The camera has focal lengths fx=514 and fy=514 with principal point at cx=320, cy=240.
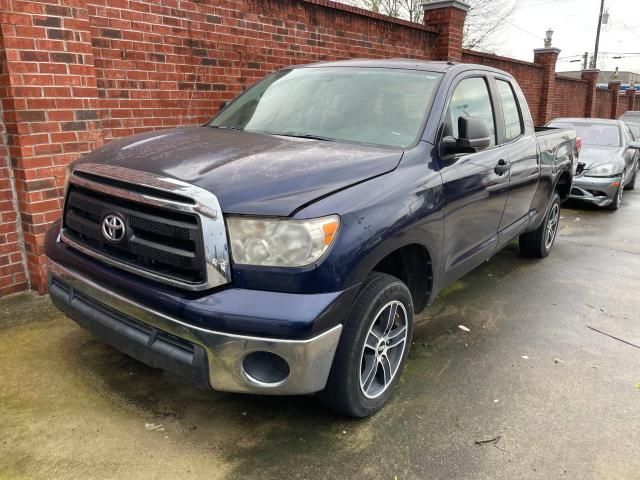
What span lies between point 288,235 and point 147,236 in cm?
68

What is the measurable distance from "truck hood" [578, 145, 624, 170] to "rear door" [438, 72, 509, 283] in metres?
5.47

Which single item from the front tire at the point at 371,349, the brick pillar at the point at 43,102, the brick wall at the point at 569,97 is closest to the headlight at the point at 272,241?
the front tire at the point at 371,349

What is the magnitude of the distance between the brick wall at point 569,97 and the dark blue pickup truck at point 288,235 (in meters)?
15.3

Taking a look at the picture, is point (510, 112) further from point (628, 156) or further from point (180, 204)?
point (628, 156)

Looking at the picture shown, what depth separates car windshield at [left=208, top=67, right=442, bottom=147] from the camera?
3.19 m

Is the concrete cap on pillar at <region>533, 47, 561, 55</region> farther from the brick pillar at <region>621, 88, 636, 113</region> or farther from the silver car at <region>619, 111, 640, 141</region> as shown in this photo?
the brick pillar at <region>621, 88, 636, 113</region>

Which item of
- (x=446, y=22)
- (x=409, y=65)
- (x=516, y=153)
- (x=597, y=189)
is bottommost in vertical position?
(x=597, y=189)

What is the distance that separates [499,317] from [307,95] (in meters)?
2.32

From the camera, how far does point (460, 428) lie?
106 inches

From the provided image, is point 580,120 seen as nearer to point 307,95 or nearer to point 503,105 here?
point 503,105

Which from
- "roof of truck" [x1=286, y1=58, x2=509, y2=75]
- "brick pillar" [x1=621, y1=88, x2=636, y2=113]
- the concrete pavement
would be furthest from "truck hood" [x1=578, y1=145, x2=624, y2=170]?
"brick pillar" [x1=621, y1=88, x2=636, y2=113]

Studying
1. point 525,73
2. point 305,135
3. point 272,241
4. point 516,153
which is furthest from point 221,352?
point 525,73

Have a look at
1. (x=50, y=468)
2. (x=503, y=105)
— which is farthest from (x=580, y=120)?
(x=50, y=468)

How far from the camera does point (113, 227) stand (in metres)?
2.43
